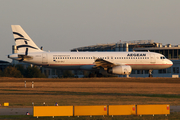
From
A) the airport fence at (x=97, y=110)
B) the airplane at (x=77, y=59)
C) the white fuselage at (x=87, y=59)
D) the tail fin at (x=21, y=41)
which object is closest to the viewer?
the airport fence at (x=97, y=110)

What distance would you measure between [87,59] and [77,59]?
1.68 meters

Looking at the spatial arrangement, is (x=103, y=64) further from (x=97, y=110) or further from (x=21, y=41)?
(x=97, y=110)

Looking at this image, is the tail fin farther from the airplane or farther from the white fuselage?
the white fuselage

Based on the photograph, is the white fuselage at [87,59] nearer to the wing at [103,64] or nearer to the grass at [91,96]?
the wing at [103,64]

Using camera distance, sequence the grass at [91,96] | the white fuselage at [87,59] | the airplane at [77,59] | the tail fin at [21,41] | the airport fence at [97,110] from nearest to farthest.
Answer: the airport fence at [97,110]
the grass at [91,96]
the airplane at [77,59]
the white fuselage at [87,59]
the tail fin at [21,41]

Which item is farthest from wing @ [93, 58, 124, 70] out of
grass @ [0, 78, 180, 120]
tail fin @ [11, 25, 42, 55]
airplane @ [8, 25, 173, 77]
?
grass @ [0, 78, 180, 120]

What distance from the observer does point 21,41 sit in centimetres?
4803

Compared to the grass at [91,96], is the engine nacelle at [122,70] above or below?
above

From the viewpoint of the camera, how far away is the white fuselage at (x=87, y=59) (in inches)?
1864

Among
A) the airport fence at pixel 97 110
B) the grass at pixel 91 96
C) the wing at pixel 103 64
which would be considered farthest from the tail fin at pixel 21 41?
the airport fence at pixel 97 110

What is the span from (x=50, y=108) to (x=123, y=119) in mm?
3512

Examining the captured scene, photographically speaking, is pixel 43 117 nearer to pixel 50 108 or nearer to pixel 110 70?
pixel 50 108

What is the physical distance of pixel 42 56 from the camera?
47.3 metres

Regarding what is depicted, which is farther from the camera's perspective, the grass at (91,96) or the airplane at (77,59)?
the airplane at (77,59)
